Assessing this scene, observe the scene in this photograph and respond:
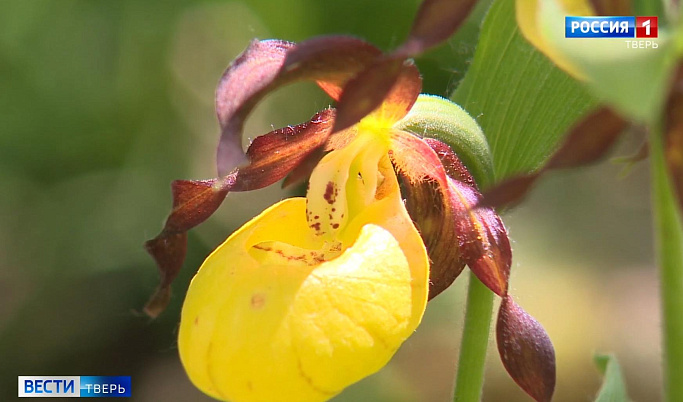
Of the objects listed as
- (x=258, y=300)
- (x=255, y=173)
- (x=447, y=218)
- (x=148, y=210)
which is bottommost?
(x=258, y=300)

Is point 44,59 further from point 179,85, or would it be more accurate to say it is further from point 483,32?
point 483,32

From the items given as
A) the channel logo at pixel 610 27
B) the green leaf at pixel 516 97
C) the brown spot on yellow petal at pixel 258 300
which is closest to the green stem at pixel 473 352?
the green leaf at pixel 516 97

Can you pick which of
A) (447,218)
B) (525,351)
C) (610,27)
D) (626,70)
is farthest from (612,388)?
(626,70)

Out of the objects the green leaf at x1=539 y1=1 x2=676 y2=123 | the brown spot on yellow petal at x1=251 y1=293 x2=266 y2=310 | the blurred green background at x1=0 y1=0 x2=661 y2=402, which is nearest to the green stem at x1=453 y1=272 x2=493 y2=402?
the brown spot on yellow petal at x1=251 y1=293 x2=266 y2=310

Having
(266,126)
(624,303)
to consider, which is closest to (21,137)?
(266,126)

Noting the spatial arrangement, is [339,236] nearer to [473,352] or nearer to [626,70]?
[473,352]

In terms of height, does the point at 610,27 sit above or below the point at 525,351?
above
